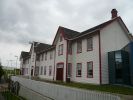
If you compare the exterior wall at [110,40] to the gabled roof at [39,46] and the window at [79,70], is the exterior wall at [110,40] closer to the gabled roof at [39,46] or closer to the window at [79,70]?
the window at [79,70]

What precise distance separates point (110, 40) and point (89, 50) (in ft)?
10.2

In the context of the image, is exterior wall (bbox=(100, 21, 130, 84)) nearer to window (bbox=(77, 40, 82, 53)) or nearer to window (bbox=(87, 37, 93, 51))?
window (bbox=(87, 37, 93, 51))

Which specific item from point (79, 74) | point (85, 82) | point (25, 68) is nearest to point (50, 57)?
point (79, 74)

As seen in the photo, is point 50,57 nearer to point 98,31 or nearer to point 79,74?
point 79,74

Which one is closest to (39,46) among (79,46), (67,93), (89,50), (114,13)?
(79,46)

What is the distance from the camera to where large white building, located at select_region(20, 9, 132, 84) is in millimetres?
21344

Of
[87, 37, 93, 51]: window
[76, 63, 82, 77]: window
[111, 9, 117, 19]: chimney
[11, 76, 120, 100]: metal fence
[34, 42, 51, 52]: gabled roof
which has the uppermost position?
[111, 9, 117, 19]: chimney

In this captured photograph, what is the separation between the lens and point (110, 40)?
2267cm

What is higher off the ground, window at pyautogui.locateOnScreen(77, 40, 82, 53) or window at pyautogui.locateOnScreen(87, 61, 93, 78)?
window at pyautogui.locateOnScreen(77, 40, 82, 53)

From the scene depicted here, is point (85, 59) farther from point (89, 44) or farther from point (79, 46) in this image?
point (79, 46)

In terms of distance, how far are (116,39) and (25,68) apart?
1559 inches

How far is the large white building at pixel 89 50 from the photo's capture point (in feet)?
70.0

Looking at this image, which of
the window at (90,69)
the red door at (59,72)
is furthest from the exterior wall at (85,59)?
the red door at (59,72)

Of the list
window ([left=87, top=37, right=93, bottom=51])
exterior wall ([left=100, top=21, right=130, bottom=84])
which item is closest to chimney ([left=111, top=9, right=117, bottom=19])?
exterior wall ([left=100, top=21, right=130, bottom=84])
